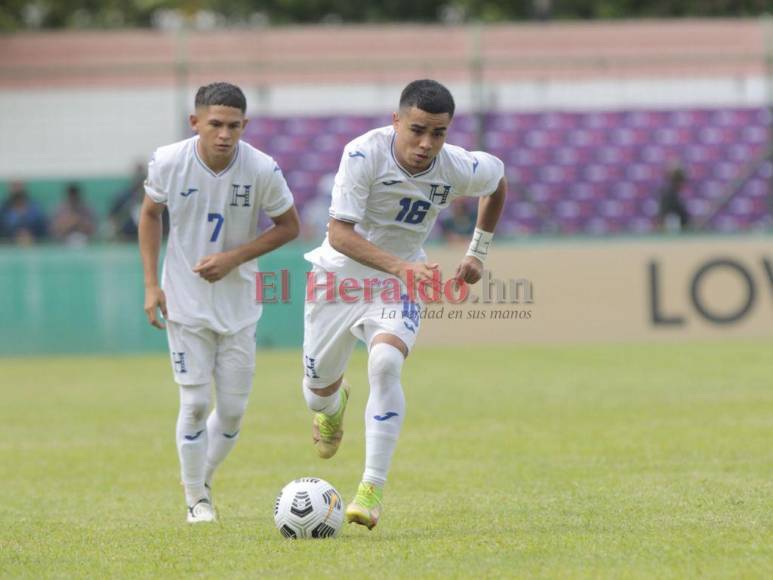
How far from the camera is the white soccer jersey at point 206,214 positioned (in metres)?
8.52

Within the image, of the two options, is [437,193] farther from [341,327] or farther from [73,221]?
[73,221]

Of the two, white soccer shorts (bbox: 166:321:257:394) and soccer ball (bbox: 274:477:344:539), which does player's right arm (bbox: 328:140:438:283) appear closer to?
white soccer shorts (bbox: 166:321:257:394)

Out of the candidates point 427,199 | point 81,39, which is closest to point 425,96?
point 427,199

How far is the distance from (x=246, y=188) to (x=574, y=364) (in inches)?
436

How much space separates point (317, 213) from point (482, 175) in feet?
56.8

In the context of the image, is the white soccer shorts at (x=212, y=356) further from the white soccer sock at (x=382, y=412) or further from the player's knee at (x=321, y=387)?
the white soccer sock at (x=382, y=412)

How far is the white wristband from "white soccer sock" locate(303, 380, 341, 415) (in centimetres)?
130

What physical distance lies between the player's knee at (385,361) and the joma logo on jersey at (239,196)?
1.39m

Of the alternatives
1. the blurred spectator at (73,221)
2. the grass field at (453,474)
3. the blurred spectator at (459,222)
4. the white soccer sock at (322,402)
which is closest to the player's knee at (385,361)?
the grass field at (453,474)

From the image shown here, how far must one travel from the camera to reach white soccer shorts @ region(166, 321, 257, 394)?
852 cm

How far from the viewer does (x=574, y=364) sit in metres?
19.0

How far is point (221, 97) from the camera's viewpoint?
27.0 ft

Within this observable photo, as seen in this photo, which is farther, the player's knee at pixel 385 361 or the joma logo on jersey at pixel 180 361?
the joma logo on jersey at pixel 180 361

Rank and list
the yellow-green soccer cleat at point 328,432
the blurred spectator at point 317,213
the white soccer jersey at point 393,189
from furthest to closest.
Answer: the blurred spectator at point 317,213
the yellow-green soccer cleat at point 328,432
the white soccer jersey at point 393,189
